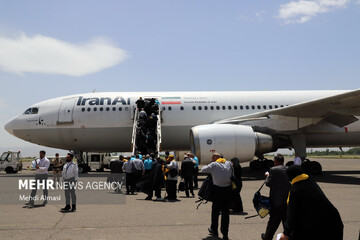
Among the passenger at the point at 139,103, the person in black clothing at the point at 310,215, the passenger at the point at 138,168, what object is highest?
the passenger at the point at 139,103

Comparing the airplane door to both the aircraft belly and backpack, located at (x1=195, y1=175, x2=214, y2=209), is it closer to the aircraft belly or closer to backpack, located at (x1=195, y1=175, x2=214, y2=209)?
the aircraft belly

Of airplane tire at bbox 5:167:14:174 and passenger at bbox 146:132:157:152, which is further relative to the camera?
airplane tire at bbox 5:167:14:174

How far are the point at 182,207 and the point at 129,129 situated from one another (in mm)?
9366

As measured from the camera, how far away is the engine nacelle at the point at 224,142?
1389 centimetres

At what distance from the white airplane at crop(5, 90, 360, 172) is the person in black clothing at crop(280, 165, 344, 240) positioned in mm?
12878

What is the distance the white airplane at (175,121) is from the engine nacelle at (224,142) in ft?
5.84

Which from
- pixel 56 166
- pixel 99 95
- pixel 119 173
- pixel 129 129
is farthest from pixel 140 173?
pixel 99 95

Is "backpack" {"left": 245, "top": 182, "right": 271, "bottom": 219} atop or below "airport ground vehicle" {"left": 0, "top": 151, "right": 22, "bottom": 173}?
atop

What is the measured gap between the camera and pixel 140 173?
1115 centimetres

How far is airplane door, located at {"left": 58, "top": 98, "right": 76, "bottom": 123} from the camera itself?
1734 centimetres

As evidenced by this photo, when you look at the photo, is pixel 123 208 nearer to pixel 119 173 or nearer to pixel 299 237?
pixel 119 173

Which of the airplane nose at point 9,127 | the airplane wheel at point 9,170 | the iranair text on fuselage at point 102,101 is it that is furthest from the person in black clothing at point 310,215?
the airplane wheel at point 9,170

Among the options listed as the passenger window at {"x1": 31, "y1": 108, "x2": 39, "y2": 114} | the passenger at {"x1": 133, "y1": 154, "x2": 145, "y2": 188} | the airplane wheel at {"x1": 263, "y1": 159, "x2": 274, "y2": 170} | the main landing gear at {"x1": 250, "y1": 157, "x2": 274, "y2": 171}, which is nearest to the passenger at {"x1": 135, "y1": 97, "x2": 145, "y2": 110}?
the passenger window at {"x1": 31, "y1": 108, "x2": 39, "y2": 114}

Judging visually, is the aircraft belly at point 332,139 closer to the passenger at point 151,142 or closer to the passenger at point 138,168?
the passenger at point 151,142
